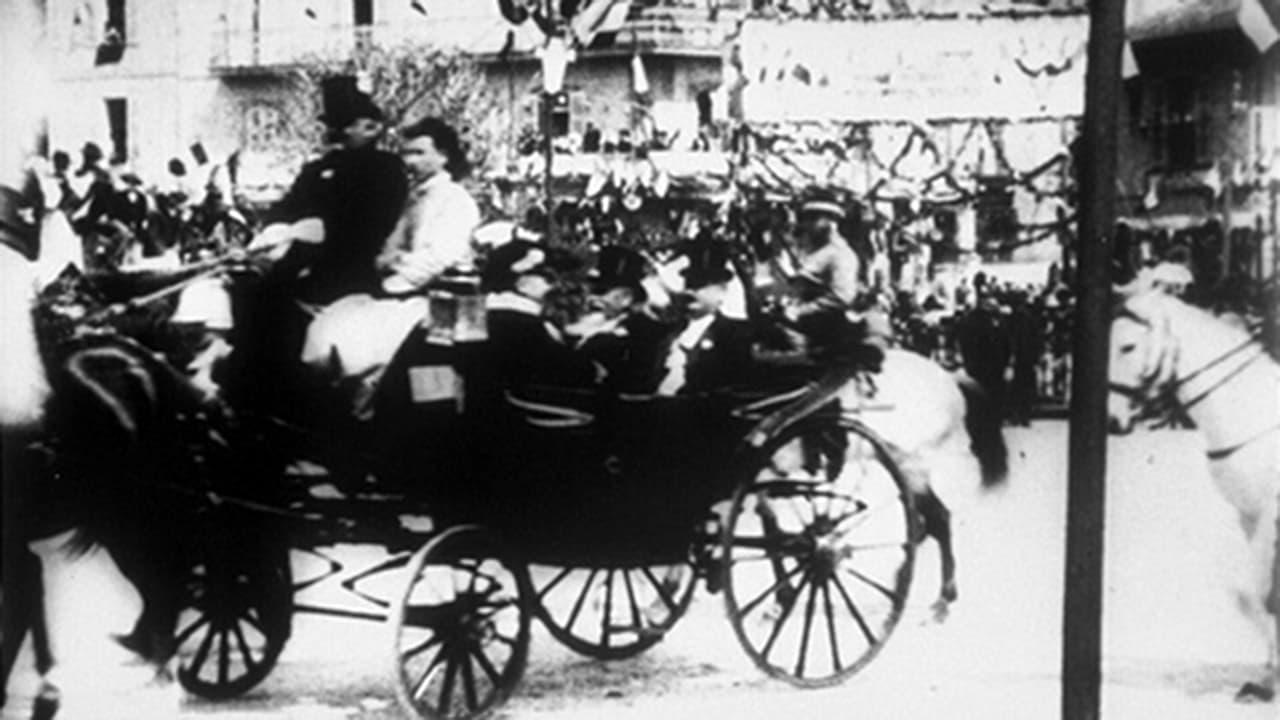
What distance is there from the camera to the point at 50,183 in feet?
21.5

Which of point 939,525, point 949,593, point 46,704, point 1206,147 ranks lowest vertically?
point 46,704

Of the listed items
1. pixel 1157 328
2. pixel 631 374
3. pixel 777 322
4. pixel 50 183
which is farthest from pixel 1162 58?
pixel 50 183

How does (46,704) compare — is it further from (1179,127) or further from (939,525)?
(1179,127)

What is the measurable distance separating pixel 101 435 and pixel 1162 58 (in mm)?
4260

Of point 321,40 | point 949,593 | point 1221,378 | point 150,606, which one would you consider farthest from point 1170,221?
point 150,606

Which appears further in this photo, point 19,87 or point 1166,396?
point 19,87

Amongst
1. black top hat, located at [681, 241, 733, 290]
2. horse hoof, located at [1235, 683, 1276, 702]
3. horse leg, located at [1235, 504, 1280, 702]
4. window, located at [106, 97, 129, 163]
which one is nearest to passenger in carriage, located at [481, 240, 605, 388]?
black top hat, located at [681, 241, 733, 290]

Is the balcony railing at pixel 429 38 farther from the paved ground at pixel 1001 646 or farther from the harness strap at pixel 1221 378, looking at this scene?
the harness strap at pixel 1221 378

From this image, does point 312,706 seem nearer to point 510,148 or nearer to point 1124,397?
point 510,148

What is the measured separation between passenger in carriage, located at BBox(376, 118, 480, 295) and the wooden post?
226cm

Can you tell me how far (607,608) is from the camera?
6.47 meters

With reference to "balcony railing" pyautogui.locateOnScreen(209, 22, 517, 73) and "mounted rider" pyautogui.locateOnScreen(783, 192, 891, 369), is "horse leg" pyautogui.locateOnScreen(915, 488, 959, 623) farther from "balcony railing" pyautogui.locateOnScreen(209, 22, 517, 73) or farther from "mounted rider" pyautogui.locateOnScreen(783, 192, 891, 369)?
"balcony railing" pyautogui.locateOnScreen(209, 22, 517, 73)

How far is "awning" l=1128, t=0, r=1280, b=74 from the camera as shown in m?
6.38

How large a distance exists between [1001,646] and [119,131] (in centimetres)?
389
